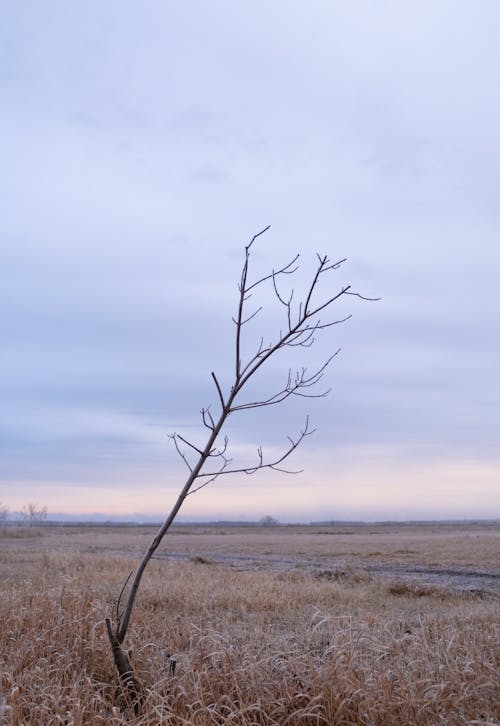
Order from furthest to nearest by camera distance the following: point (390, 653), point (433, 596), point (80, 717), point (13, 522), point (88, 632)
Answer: point (13, 522), point (433, 596), point (88, 632), point (390, 653), point (80, 717)

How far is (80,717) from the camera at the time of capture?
16.9 ft

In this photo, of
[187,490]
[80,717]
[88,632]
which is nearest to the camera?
[80,717]

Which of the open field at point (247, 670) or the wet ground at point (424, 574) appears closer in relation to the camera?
the open field at point (247, 670)

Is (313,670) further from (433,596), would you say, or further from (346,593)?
(433,596)

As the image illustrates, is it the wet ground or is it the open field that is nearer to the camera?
the open field

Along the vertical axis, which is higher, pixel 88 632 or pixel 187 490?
pixel 187 490

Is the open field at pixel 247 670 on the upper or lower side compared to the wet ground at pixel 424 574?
upper

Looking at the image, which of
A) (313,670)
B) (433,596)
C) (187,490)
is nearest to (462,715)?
(313,670)

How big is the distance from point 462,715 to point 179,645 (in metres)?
3.89

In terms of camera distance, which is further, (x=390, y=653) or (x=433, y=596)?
(x=433, y=596)

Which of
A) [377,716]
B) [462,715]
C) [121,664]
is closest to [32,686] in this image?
[121,664]

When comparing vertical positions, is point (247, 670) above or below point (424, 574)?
above

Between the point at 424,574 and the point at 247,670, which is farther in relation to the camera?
the point at 424,574

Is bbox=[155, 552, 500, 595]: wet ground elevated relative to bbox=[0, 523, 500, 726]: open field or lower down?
lower down
